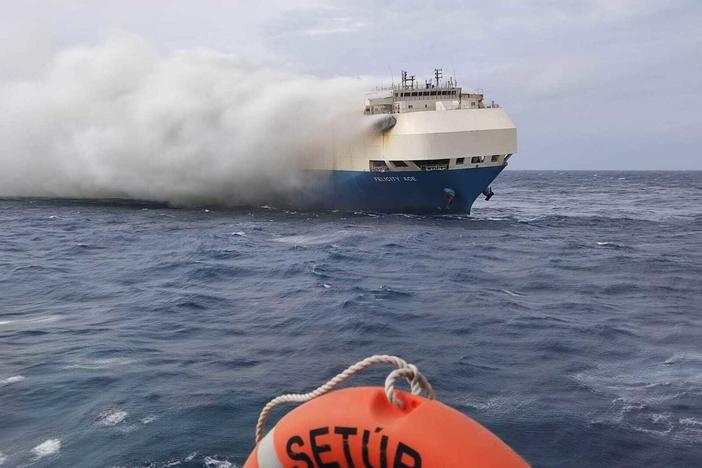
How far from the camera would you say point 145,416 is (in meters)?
11.0

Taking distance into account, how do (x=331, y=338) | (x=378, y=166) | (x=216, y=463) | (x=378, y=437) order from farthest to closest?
(x=378, y=166) < (x=331, y=338) < (x=216, y=463) < (x=378, y=437)

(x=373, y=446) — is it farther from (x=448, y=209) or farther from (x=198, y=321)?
(x=448, y=209)

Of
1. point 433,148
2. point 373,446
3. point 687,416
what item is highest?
point 433,148

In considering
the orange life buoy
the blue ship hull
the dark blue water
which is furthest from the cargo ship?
the orange life buoy

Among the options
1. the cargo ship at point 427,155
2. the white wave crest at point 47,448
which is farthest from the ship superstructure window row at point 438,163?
the white wave crest at point 47,448

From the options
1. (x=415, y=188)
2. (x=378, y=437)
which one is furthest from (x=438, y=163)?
(x=378, y=437)

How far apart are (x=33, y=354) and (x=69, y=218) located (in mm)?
33247

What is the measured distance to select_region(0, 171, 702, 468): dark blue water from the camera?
10391 mm

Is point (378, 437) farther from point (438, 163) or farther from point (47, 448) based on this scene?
point (438, 163)

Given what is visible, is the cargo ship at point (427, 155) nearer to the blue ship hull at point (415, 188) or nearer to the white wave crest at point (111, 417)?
the blue ship hull at point (415, 188)

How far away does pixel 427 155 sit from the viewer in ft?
141

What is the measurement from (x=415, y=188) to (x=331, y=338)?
3019 cm

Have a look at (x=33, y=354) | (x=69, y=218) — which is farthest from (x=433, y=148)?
(x=33, y=354)

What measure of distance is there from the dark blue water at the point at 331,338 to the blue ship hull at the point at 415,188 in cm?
1147
